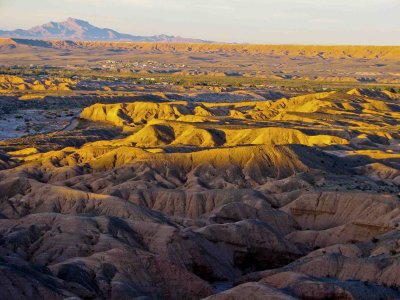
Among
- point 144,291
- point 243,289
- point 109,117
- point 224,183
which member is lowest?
point 109,117

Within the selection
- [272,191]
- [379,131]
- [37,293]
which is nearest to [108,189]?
[272,191]

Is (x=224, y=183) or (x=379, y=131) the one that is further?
(x=379, y=131)

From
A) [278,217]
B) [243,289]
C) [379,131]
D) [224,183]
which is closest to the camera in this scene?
[243,289]

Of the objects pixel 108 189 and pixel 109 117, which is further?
pixel 109 117

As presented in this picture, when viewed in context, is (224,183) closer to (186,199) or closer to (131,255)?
(186,199)

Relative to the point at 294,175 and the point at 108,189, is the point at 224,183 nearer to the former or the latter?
the point at 294,175

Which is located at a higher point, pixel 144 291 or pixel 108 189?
pixel 144 291

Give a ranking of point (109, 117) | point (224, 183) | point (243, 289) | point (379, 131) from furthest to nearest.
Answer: point (109, 117) < point (379, 131) < point (224, 183) < point (243, 289)

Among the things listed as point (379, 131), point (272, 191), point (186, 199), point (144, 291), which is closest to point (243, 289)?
point (144, 291)

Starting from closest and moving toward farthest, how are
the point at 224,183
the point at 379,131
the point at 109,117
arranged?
the point at 224,183 < the point at 379,131 < the point at 109,117
